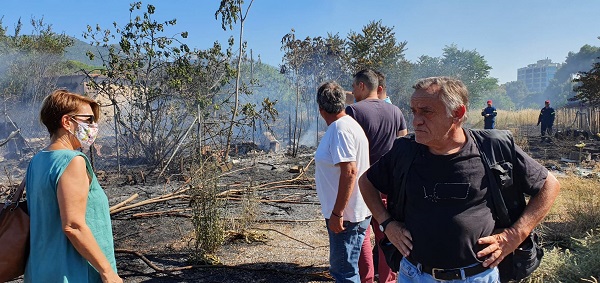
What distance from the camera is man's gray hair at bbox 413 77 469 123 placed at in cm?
182

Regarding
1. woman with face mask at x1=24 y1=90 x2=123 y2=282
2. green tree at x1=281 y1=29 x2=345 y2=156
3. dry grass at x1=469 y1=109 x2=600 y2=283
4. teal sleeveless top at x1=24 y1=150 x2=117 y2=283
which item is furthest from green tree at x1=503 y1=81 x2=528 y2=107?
teal sleeveless top at x1=24 y1=150 x2=117 y2=283

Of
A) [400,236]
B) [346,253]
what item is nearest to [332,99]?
[346,253]

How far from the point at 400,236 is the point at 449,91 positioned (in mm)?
700

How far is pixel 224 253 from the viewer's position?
15.4ft

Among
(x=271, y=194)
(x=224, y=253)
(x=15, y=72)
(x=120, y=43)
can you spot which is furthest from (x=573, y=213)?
(x=15, y=72)

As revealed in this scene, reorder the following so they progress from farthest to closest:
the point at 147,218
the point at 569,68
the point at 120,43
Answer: the point at 569,68
the point at 120,43
the point at 147,218

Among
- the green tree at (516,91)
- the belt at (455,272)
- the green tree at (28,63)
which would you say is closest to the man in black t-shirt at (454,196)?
the belt at (455,272)

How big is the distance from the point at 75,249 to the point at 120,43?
9131mm

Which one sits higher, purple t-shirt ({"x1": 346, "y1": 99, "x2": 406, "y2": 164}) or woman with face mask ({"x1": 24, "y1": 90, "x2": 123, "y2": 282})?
purple t-shirt ({"x1": 346, "y1": 99, "x2": 406, "y2": 164})

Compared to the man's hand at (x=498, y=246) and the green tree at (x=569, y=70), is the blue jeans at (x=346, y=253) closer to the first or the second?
the man's hand at (x=498, y=246)

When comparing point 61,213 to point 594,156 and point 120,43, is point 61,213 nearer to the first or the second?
point 120,43

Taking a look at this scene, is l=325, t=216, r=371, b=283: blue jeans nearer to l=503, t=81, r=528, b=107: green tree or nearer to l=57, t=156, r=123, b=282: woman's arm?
l=57, t=156, r=123, b=282: woman's arm

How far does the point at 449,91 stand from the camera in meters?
1.83

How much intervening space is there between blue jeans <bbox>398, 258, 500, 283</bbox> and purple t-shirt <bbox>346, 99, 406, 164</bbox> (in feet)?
4.90
